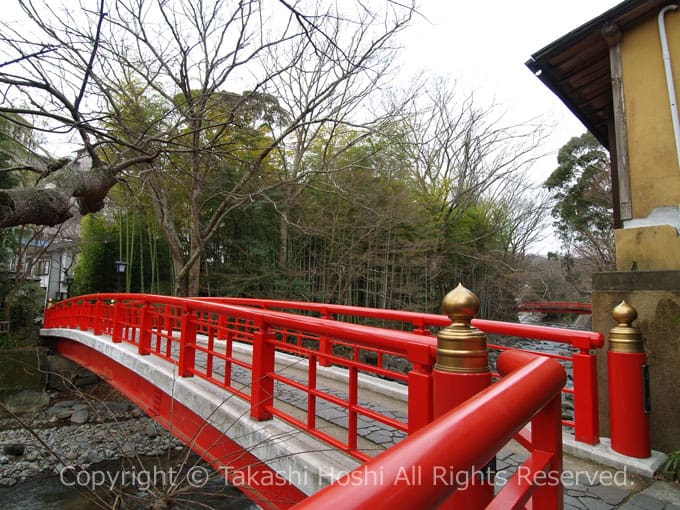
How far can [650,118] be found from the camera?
142 inches

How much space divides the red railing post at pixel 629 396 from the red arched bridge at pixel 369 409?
146 mm

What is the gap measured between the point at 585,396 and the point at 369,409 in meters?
1.75

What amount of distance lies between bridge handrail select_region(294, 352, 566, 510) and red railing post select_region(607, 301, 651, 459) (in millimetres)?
2127

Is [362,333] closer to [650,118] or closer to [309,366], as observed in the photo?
[309,366]

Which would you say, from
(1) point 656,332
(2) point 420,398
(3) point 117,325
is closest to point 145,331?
(3) point 117,325

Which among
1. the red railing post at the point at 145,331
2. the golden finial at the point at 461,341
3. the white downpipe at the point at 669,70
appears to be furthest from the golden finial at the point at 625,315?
the red railing post at the point at 145,331

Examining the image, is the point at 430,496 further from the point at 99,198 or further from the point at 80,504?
the point at 80,504

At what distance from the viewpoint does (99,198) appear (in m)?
3.82

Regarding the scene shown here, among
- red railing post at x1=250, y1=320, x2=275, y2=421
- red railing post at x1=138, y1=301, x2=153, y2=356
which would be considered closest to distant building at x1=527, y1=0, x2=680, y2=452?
red railing post at x1=250, y1=320, x2=275, y2=421

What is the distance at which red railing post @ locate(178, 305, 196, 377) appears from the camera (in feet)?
13.3

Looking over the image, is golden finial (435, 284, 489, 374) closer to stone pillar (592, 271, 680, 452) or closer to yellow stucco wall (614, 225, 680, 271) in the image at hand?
stone pillar (592, 271, 680, 452)

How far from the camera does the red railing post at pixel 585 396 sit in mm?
2686

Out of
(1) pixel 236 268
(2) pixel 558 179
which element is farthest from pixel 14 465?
(2) pixel 558 179

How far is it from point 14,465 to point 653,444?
Answer: 31.5 feet
